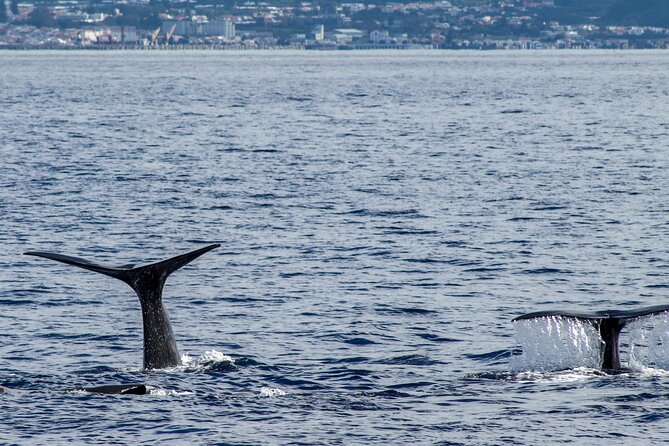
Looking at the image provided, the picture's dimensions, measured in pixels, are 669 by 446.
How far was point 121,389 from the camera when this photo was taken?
18375mm

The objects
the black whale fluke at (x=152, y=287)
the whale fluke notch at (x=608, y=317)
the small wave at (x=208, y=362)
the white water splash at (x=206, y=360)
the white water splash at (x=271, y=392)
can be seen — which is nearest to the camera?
the whale fluke notch at (x=608, y=317)

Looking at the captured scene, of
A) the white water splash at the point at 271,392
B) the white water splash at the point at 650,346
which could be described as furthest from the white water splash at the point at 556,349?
the white water splash at the point at 271,392

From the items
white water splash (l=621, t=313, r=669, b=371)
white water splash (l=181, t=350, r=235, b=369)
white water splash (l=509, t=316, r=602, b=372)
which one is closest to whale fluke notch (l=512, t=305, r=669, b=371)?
white water splash (l=621, t=313, r=669, b=371)

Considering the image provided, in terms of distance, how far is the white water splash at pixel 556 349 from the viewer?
19.4 m

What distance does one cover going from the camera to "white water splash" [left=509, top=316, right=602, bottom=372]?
19422 millimetres

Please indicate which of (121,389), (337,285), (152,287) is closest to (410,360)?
(152,287)

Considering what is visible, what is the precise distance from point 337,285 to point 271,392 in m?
9.60

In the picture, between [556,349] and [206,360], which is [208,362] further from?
[556,349]

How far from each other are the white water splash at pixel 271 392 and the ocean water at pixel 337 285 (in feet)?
0.33

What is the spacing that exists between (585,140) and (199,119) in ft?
105

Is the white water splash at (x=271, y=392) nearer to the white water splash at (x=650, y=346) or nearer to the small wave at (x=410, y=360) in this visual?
the small wave at (x=410, y=360)

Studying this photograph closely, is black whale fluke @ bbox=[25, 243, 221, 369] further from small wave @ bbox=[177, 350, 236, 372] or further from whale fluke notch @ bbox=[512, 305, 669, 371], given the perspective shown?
whale fluke notch @ bbox=[512, 305, 669, 371]

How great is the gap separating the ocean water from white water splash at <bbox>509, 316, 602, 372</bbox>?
63mm

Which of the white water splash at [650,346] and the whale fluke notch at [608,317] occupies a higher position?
the whale fluke notch at [608,317]
